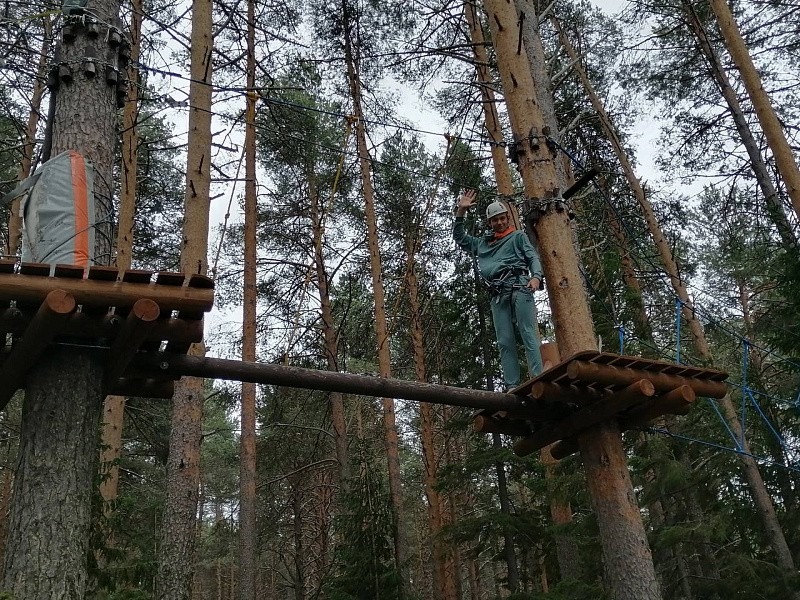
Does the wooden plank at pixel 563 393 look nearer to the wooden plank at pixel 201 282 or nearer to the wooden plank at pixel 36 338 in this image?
the wooden plank at pixel 201 282

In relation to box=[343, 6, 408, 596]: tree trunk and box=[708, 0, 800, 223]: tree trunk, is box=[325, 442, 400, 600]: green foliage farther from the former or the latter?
box=[708, 0, 800, 223]: tree trunk

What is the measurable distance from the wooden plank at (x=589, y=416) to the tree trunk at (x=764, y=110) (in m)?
4.82

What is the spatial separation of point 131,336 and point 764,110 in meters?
7.99

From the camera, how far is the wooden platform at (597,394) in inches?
170

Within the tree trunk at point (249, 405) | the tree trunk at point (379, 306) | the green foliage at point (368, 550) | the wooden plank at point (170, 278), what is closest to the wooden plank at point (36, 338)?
the wooden plank at point (170, 278)

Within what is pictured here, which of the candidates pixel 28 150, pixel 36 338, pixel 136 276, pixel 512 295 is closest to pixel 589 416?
pixel 512 295

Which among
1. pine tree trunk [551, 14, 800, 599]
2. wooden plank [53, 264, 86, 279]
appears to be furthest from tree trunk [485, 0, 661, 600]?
wooden plank [53, 264, 86, 279]

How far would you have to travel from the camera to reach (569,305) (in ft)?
16.6

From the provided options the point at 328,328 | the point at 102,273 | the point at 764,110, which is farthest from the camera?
the point at 328,328

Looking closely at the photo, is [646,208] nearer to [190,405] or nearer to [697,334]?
[697,334]

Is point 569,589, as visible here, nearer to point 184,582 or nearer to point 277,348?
point 184,582

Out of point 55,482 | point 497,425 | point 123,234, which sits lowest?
point 55,482

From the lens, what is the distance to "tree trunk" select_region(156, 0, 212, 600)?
6406 millimetres

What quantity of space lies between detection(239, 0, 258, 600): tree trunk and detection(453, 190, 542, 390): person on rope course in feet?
17.2
